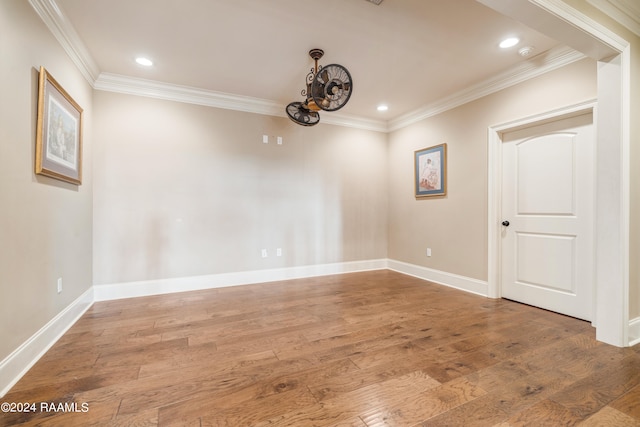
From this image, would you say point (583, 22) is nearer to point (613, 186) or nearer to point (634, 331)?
point (613, 186)

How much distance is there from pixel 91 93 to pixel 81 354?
281 centimetres

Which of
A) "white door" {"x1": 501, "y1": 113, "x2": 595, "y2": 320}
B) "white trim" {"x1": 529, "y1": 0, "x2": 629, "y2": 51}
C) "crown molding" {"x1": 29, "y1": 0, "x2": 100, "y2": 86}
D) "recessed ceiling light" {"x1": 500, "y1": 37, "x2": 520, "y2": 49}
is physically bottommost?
"white door" {"x1": 501, "y1": 113, "x2": 595, "y2": 320}

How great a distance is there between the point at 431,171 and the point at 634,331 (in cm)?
262

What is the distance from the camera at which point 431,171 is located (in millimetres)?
4141

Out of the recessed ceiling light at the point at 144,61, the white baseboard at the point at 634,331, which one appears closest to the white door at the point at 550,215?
the white baseboard at the point at 634,331

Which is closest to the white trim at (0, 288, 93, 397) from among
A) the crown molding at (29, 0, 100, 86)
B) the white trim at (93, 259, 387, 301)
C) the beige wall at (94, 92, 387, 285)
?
the white trim at (93, 259, 387, 301)

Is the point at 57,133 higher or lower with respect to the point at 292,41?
lower

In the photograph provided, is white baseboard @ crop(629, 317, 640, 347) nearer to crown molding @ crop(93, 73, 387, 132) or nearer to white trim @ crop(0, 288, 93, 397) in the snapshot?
crown molding @ crop(93, 73, 387, 132)

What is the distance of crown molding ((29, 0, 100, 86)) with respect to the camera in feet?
6.70

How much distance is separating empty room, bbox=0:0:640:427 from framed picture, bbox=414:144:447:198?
3cm

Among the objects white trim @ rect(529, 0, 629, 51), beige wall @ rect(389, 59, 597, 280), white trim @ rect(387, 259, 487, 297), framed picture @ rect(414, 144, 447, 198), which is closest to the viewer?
white trim @ rect(529, 0, 629, 51)

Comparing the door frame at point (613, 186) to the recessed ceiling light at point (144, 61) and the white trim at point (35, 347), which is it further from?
the white trim at point (35, 347)

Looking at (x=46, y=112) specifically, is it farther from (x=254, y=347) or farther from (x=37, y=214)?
(x=254, y=347)

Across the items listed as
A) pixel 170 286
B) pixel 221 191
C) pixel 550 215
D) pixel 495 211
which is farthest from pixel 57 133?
pixel 550 215
